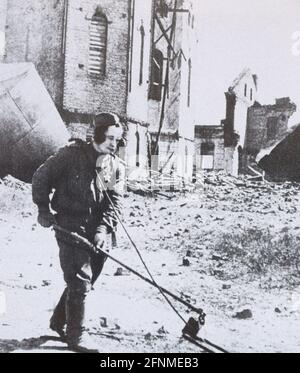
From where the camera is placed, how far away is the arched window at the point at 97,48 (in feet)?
26.4

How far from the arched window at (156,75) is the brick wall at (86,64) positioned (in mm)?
1194

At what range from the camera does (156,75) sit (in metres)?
10.1

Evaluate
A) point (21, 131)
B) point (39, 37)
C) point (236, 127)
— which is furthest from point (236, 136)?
point (21, 131)

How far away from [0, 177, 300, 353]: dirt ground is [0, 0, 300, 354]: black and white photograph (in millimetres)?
15

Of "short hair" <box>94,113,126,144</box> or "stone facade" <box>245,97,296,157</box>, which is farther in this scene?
"stone facade" <box>245,97,296,157</box>

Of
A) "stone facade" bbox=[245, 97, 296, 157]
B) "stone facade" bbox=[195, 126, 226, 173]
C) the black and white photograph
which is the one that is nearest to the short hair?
the black and white photograph

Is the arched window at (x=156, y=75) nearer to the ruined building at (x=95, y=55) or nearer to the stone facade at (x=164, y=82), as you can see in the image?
the stone facade at (x=164, y=82)

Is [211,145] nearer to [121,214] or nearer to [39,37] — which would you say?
[39,37]

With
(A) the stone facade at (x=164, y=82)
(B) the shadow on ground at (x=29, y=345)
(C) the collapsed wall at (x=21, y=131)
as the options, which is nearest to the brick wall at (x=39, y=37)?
(A) the stone facade at (x=164, y=82)

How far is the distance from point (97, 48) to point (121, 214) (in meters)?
5.03

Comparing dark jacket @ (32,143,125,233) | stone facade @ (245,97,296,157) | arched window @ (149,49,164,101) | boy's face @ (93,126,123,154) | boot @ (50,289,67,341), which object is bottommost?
boot @ (50,289,67,341)

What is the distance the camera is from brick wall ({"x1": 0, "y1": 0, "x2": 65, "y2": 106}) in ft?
25.7

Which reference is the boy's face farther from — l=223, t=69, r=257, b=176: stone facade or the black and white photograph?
l=223, t=69, r=257, b=176: stone facade
